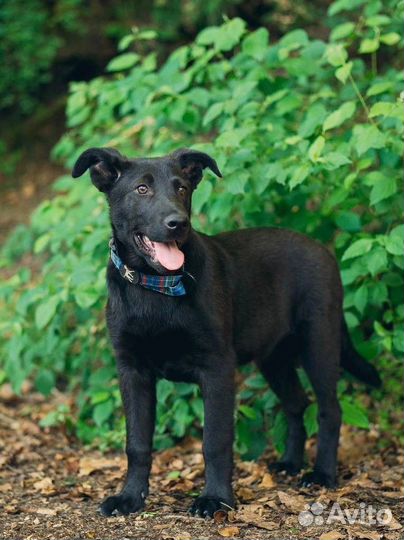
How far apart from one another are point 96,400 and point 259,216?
1.61 metres

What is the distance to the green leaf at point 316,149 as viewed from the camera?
495 cm

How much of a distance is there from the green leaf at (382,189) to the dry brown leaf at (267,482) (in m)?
1.67

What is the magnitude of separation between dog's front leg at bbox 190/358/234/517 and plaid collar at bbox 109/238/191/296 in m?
0.40

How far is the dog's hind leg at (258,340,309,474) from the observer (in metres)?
5.30

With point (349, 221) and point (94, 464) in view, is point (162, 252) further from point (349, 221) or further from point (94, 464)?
point (94, 464)

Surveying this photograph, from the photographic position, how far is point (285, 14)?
10031mm

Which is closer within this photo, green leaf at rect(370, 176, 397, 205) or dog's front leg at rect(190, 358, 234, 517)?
dog's front leg at rect(190, 358, 234, 517)

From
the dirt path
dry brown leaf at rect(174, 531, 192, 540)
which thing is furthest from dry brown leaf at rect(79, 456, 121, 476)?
dry brown leaf at rect(174, 531, 192, 540)

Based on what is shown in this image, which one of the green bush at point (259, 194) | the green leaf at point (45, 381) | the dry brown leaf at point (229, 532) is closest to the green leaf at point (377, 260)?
the green bush at point (259, 194)

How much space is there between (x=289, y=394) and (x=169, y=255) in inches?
62.0

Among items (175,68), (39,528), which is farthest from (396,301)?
(39,528)

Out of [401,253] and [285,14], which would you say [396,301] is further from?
[285,14]

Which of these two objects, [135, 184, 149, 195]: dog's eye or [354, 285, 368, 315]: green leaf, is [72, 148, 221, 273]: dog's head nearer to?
[135, 184, 149, 195]: dog's eye

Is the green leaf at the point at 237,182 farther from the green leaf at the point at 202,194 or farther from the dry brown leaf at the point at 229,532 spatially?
the dry brown leaf at the point at 229,532
